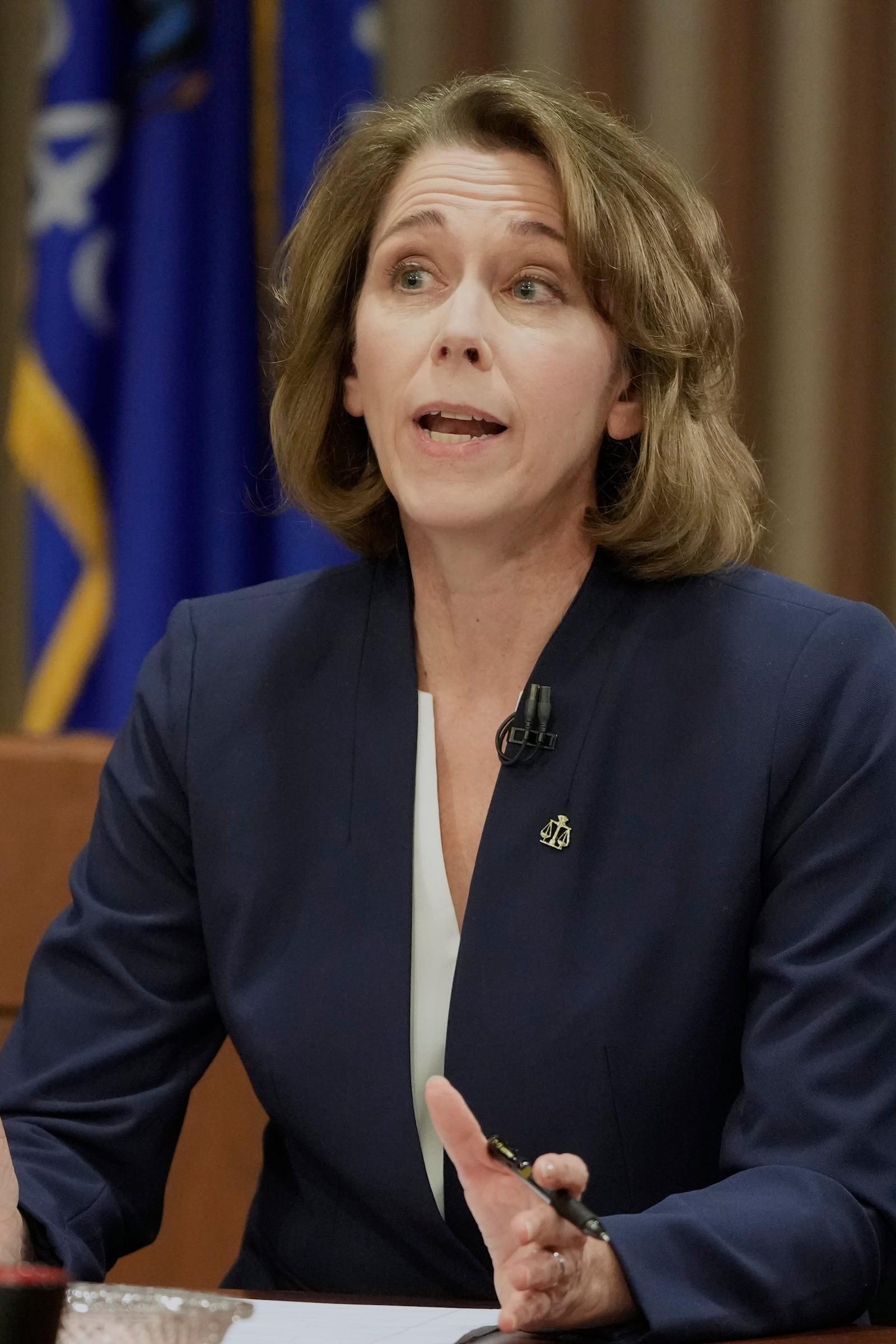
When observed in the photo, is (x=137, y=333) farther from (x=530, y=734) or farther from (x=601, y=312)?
(x=530, y=734)

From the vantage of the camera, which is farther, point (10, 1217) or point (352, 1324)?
point (10, 1217)

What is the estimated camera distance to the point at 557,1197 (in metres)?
0.98

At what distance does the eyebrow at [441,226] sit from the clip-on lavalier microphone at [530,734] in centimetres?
39

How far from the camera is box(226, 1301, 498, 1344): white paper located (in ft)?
3.22

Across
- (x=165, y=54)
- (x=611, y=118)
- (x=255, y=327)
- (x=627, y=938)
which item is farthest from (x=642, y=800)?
(x=165, y=54)

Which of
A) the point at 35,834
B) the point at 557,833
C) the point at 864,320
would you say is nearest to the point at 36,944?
the point at 35,834

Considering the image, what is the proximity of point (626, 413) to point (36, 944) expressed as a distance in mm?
968

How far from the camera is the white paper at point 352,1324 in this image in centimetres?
98

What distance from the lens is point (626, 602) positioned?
4.76 ft

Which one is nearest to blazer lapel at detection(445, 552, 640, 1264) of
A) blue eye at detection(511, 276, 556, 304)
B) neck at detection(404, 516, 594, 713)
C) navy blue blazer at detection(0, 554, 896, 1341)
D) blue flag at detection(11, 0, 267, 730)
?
navy blue blazer at detection(0, 554, 896, 1341)

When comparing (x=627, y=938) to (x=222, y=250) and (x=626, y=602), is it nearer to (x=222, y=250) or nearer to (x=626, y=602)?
(x=626, y=602)

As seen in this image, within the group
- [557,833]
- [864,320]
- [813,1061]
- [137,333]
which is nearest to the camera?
[813,1061]

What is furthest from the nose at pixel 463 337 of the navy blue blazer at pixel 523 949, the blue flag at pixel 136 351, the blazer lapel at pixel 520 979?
the blue flag at pixel 136 351

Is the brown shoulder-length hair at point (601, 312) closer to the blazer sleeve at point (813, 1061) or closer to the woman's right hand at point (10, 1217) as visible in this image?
the blazer sleeve at point (813, 1061)
